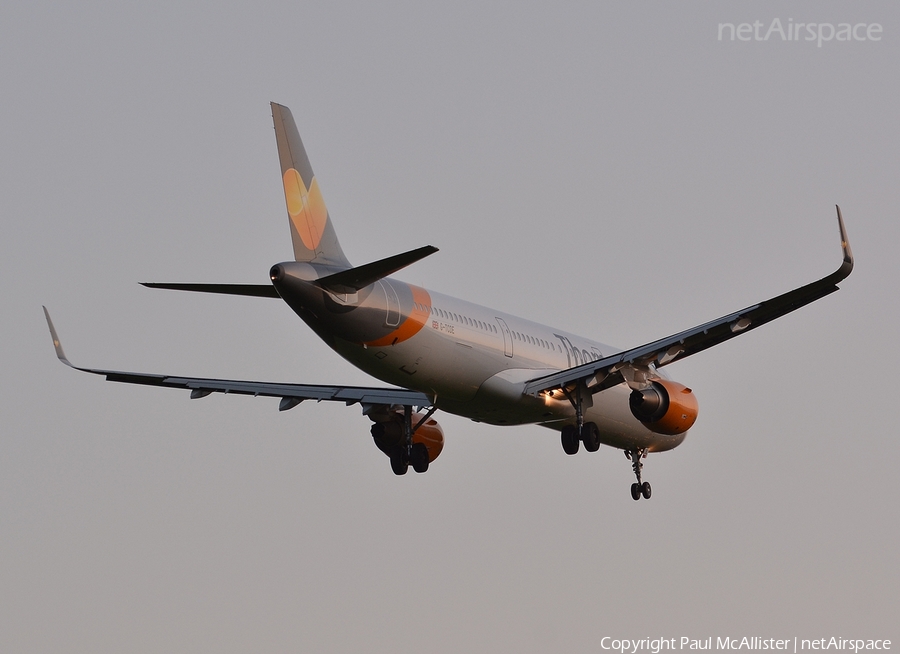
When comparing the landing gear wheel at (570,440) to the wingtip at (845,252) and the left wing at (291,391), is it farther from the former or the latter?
the wingtip at (845,252)

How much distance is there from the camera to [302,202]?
32.4 meters

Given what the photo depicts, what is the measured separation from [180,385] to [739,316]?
1602 cm

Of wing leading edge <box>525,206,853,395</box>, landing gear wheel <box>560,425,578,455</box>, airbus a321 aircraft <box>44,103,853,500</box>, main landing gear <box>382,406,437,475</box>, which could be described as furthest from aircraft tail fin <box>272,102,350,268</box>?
landing gear wheel <box>560,425,578,455</box>

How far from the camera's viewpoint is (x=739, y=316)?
32.6 m

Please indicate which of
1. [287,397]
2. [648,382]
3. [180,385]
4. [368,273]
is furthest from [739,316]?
[180,385]

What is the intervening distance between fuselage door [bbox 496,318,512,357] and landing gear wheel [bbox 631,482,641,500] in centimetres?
899

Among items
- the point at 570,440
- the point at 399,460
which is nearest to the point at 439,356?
the point at 570,440

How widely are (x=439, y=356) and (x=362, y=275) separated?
14.6 feet

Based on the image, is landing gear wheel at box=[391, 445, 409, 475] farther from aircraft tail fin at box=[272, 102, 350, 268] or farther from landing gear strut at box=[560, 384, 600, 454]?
aircraft tail fin at box=[272, 102, 350, 268]

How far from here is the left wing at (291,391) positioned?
38.8 m

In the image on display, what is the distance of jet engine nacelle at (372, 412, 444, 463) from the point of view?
39.5m

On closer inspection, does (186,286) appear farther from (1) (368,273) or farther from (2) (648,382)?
(2) (648,382)

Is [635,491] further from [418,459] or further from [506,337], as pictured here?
[506,337]

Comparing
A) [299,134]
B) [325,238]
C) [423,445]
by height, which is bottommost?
[423,445]
